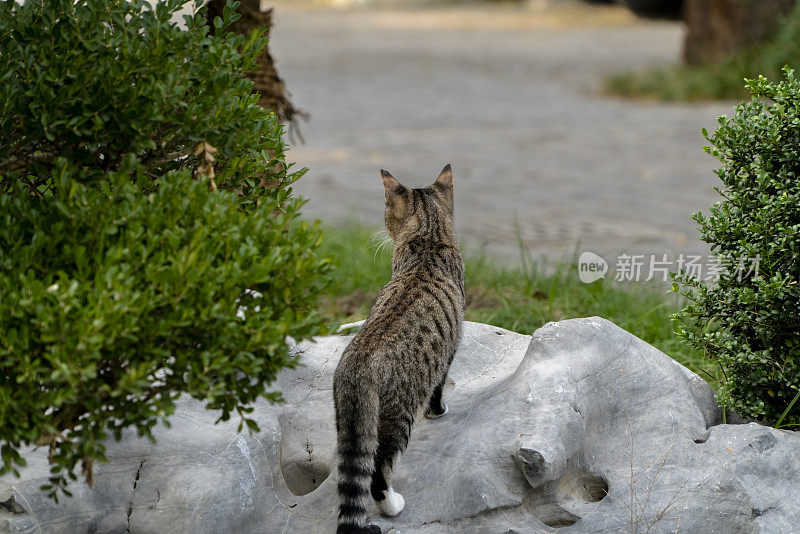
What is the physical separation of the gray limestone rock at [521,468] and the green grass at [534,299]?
122 cm

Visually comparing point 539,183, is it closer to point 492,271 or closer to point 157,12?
point 492,271

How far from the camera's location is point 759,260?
4051mm

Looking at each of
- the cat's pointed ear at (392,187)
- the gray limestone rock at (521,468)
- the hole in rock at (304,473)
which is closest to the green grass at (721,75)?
the cat's pointed ear at (392,187)

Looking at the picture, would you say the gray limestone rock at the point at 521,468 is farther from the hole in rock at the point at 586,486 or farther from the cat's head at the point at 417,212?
the cat's head at the point at 417,212

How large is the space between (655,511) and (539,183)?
8.04 metres

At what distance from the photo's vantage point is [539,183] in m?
11.5

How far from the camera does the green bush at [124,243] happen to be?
9.27 feet

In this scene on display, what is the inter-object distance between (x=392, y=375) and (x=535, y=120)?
12008 millimetres

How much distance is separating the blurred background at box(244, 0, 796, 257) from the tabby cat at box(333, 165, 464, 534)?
9.31ft

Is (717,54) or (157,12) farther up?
(157,12)

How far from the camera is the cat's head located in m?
4.84

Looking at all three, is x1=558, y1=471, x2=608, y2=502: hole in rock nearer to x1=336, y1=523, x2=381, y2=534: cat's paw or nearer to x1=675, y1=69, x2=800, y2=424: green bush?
x1=675, y1=69, x2=800, y2=424: green bush

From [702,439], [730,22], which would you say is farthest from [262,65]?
[730,22]

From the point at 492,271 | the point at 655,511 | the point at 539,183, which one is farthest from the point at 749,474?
the point at 539,183
